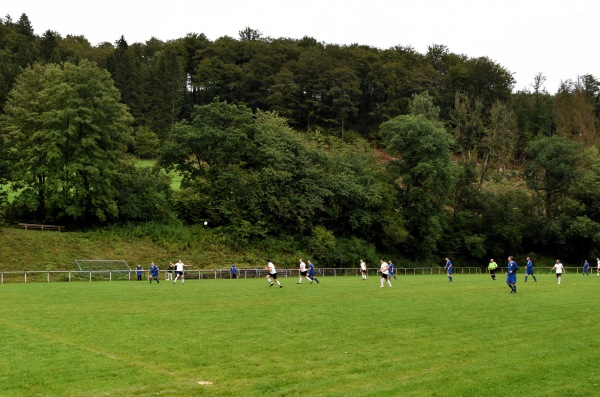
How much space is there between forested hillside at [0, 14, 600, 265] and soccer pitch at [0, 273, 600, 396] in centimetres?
3677

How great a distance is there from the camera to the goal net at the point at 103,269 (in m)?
48.3

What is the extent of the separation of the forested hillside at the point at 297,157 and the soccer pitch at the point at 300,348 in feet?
121

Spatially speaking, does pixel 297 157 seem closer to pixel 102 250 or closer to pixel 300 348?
pixel 102 250

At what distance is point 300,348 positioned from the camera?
15711 mm

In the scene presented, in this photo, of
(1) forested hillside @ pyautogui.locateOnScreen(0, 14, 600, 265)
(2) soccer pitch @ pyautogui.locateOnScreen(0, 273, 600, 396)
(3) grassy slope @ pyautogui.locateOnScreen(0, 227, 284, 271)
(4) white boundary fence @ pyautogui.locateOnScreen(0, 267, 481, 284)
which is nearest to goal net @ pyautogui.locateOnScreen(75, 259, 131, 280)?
(4) white boundary fence @ pyautogui.locateOnScreen(0, 267, 481, 284)

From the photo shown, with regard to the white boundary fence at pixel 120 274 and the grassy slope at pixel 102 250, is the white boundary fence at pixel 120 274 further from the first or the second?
the grassy slope at pixel 102 250

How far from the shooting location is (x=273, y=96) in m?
106

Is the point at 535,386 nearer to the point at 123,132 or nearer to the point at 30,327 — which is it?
the point at 30,327

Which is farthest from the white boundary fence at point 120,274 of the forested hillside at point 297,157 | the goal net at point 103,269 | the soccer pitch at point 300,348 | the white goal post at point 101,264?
the soccer pitch at point 300,348

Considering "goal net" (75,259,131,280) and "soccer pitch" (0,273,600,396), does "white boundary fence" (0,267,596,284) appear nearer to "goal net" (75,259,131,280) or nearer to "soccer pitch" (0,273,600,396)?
"goal net" (75,259,131,280)

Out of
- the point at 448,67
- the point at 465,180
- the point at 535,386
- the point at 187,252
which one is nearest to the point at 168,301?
the point at 535,386

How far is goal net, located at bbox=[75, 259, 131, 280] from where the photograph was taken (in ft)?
158

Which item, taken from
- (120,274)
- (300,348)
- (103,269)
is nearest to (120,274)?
(120,274)

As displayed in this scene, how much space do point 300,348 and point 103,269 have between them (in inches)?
1550
